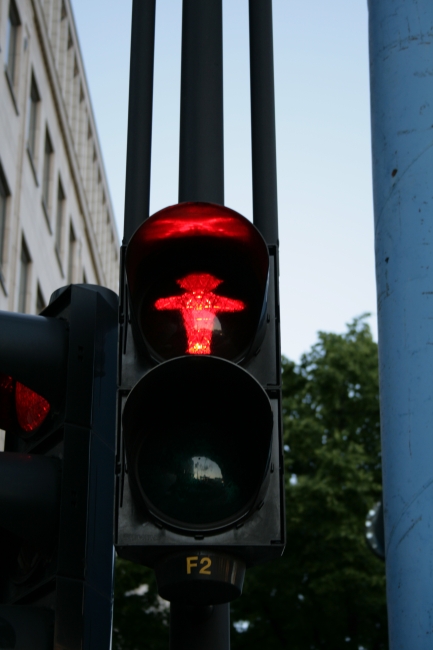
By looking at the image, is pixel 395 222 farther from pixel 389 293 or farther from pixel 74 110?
pixel 74 110

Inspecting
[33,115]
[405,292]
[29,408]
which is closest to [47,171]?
[33,115]

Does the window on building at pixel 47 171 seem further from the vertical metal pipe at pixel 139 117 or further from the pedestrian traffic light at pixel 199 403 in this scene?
the pedestrian traffic light at pixel 199 403

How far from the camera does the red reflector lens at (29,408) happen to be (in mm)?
3094

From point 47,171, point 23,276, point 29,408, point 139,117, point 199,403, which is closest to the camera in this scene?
point 199,403

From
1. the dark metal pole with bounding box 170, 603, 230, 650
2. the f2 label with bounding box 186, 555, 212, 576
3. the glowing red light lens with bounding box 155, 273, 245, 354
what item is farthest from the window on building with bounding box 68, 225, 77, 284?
the f2 label with bounding box 186, 555, 212, 576

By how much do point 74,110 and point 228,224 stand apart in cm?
Answer: 3539

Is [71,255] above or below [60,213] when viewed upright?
below

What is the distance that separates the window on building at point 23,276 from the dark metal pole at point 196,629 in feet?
81.5

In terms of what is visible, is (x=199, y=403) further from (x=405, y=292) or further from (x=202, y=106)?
(x=405, y=292)

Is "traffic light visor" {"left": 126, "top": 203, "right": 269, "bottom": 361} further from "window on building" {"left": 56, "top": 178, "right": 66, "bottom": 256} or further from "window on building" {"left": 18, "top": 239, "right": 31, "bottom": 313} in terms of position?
"window on building" {"left": 56, "top": 178, "right": 66, "bottom": 256}

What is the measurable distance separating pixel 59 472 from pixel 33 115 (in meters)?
28.2

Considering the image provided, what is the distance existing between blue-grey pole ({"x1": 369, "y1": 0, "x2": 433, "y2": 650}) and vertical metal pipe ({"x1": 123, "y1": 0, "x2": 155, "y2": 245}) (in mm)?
929

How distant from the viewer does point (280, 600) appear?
2264cm

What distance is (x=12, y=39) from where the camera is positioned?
27125 mm
